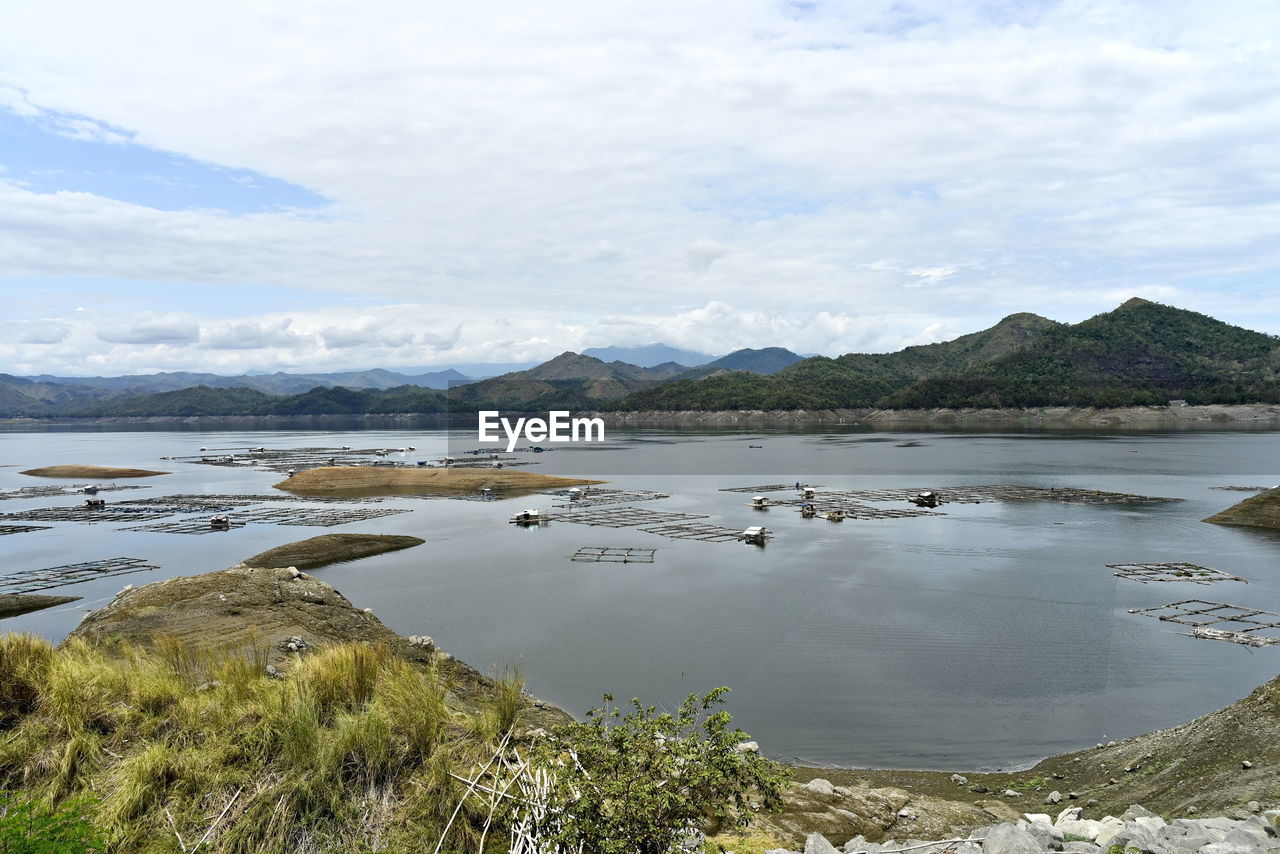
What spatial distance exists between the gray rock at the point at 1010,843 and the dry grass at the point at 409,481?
73.0m

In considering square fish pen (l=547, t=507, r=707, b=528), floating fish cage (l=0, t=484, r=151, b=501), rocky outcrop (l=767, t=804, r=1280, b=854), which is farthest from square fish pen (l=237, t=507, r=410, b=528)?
rocky outcrop (l=767, t=804, r=1280, b=854)

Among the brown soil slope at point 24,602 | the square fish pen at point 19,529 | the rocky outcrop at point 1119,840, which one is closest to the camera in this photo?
the rocky outcrop at point 1119,840

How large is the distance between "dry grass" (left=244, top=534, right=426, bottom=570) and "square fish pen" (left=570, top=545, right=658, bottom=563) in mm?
11884

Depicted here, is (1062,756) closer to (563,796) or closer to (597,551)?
(563,796)

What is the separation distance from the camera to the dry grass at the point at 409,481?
7869 cm

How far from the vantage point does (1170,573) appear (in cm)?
3616

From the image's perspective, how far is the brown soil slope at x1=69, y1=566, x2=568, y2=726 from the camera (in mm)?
15211

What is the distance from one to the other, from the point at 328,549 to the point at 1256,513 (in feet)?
202

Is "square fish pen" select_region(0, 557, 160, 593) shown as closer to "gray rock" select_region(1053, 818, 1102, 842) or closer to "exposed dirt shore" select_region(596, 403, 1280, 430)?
"gray rock" select_region(1053, 818, 1102, 842)

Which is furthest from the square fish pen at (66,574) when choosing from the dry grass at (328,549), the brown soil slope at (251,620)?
the brown soil slope at (251,620)

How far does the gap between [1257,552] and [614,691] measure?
41099 millimetres

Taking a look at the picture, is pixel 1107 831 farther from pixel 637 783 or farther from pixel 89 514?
pixel 89 514

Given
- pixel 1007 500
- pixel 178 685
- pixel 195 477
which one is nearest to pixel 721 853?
pixel 178 685

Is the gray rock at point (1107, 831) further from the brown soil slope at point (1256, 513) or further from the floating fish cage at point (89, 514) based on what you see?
the floating fish cage at point (89, 514)
